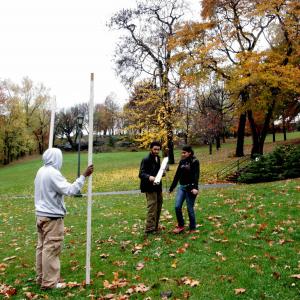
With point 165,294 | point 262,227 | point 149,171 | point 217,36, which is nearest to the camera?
point 165,294

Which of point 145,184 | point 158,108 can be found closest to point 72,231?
point 145,184

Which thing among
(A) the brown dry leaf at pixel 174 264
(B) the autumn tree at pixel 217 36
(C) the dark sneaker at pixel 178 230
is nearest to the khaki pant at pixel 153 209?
(C) the dark sneaker at pixel 178 230

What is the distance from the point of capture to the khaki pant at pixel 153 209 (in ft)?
31.9

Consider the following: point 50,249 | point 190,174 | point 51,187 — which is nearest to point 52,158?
point 51,187

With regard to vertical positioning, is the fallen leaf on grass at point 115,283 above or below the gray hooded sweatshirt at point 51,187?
below

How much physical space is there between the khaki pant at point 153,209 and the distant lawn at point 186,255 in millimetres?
387

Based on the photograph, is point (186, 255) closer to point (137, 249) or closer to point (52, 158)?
point (137, 249)

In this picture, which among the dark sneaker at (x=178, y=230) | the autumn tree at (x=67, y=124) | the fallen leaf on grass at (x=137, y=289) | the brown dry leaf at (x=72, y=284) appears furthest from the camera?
the autumn tree at (x=67, y=124)

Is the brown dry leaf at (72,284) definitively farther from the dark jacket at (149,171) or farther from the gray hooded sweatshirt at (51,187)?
the dark jacket at (149,171)

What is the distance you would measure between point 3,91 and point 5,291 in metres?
62.2

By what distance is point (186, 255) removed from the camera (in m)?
8.08

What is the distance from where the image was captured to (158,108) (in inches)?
1329

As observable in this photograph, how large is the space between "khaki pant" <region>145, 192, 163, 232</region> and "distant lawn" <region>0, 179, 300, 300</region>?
39 cm

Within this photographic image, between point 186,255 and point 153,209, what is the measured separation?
1947mm
